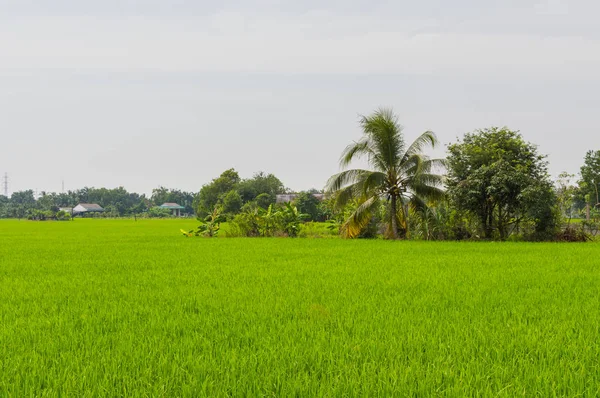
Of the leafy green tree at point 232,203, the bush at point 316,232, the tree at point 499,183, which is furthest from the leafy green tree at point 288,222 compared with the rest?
the leafy green tree at point 232,203

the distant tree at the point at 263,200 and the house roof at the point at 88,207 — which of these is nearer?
the distant tree at the point at 263,200

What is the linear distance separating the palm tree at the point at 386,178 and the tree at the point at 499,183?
2.91 feet

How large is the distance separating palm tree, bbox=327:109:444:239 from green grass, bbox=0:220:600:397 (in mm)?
9097

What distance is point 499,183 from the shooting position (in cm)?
1514

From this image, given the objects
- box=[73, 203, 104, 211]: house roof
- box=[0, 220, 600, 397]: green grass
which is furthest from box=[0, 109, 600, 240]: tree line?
box=[73, 203, 104, 211]: house roof

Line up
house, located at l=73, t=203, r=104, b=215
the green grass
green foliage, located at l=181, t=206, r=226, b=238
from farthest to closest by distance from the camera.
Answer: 1. house, located at l=73, t=203, r=104, b=215
2. green foliage, located at l=181, t=206, r=226, b=238
3. the green grass

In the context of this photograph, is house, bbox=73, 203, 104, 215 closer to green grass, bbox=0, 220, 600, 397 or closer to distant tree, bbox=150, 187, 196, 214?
distant tree, bbox=150, 187, 196, 214

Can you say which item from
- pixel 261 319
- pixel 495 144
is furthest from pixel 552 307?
pixel 495 144

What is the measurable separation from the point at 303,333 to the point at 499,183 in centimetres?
1326

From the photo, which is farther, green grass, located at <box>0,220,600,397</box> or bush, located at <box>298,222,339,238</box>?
bush, located at <box>298,222,339,238</box>

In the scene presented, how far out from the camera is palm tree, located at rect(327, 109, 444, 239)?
661 inches

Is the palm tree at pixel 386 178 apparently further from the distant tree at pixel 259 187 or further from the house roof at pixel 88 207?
the house roof at pixel 88 207

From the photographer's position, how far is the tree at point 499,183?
15.1 m

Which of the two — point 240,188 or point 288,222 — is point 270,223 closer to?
point 288,222
